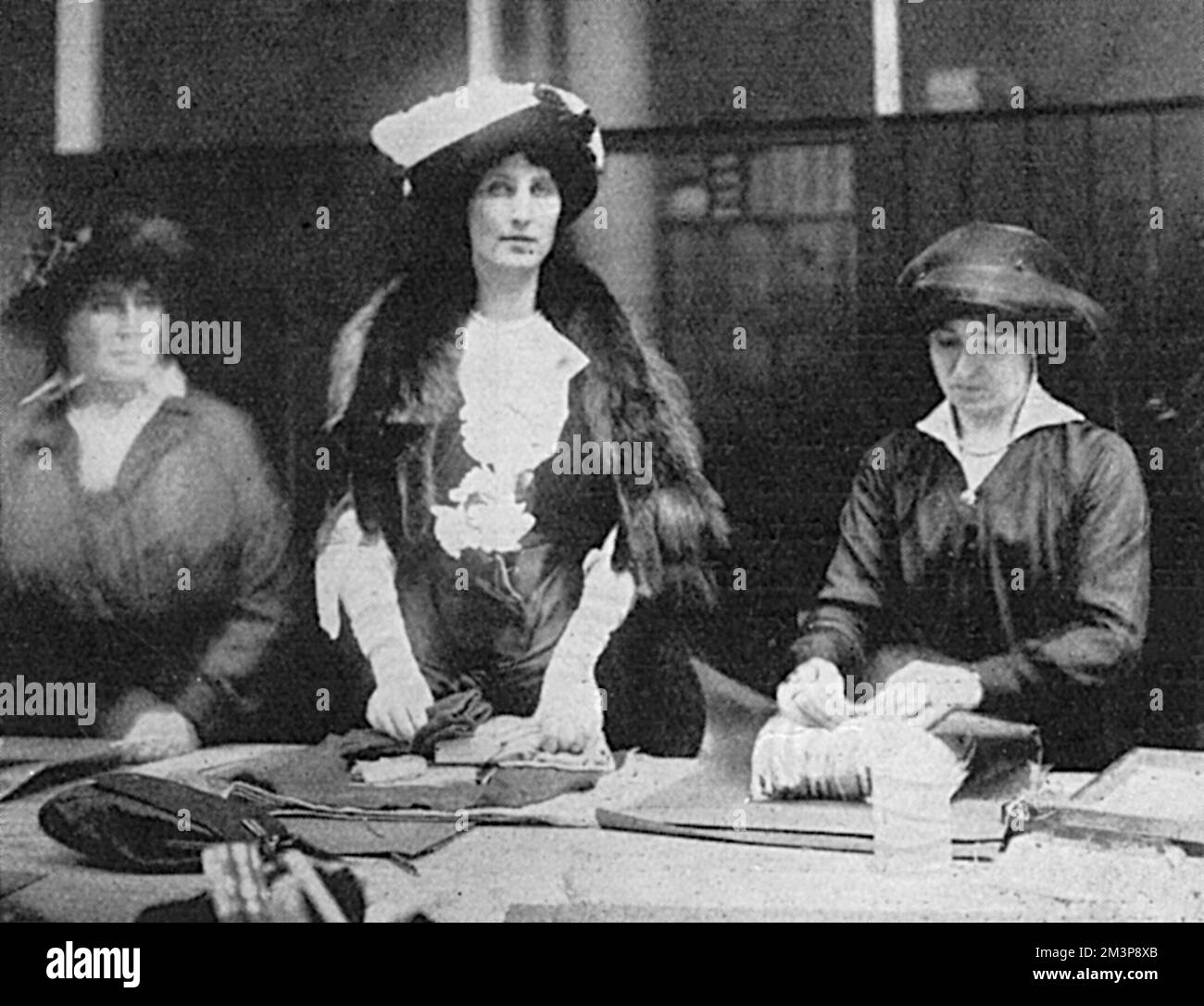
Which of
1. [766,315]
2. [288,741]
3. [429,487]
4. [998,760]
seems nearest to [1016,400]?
[766,315]

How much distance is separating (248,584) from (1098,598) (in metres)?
2.49

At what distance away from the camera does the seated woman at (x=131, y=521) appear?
4.45 m

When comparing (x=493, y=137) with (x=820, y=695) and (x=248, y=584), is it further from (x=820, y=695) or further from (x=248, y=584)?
(x=820, y=695)

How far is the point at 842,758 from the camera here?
4.25 meters

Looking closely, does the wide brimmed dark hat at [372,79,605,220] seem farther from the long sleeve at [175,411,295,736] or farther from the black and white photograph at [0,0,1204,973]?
the long sleeve at [175,411,295,736]

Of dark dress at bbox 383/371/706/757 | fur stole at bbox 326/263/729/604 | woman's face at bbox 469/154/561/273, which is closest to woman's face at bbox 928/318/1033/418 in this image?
fur stole at bbox 326/263/729/604

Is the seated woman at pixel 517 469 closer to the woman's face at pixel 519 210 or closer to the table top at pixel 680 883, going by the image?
the woman's face at pixel 519 210

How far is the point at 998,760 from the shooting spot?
4.22 metres

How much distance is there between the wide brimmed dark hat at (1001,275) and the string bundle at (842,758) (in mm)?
1241

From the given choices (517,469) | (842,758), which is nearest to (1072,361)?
(842,758)

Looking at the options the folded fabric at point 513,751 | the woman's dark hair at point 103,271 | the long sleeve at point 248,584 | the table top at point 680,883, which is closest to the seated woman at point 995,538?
the table top at point 680,883

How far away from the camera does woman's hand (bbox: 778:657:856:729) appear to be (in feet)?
14.0

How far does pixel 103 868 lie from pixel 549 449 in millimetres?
1814
